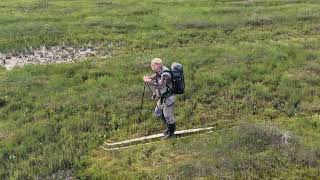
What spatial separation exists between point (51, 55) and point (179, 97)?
33.9 ft

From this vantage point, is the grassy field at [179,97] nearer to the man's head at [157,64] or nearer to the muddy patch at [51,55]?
the muddy patch at [51,55]

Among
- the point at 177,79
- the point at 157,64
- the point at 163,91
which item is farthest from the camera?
the point at 163,91

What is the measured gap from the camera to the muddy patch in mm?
28203

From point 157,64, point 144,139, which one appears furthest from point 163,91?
point 144,139

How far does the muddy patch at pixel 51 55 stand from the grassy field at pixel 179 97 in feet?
2.39

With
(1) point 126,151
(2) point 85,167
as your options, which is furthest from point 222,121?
(2) point 85,167

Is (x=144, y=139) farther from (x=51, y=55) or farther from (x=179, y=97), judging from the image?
(x=51, y=55)

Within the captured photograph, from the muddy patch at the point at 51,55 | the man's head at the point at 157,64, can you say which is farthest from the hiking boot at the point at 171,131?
the muddy patch at the point at 51,55

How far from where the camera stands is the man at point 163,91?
1736cm

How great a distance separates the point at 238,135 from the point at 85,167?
548cm

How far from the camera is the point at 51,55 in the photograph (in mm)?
29297

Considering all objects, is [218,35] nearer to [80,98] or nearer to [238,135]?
[80,98]

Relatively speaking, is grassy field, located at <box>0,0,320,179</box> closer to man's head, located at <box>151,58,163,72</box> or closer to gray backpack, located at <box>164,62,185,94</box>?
gray backpack, located at <box>164,62,185,94</box>

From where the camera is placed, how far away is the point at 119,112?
2111 cm
